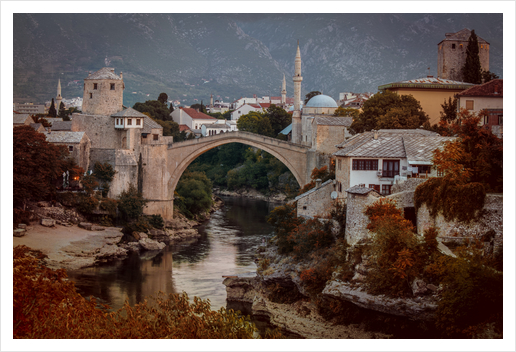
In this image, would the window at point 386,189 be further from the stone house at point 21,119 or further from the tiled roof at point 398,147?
the stone house at point 21,119

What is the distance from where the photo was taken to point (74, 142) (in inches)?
1139

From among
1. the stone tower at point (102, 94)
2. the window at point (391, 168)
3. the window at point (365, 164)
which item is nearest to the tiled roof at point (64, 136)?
the stone tower at point (102, 94)

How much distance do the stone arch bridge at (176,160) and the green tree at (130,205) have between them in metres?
1.46

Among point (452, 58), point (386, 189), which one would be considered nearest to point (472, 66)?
point (452, 58)

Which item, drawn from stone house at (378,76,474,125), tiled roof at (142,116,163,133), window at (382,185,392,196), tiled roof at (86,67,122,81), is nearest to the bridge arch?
tiled roof at (142,116,163,133)

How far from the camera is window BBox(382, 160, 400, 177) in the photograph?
61.3 ft

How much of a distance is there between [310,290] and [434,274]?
13.8 feet

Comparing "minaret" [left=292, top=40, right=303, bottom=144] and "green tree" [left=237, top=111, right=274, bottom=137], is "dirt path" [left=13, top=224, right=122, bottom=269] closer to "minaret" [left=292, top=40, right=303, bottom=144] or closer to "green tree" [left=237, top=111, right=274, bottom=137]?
"minaret" [left=292, top=40, right=303, bottom=144]

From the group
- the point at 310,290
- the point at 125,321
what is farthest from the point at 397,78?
the point at 125,321

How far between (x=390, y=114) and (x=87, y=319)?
1560cm

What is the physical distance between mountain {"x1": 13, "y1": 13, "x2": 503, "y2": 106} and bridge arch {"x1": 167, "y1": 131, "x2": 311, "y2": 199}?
4.05m

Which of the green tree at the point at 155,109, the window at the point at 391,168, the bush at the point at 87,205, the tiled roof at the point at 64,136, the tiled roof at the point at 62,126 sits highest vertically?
the green tree at the point at 155,109

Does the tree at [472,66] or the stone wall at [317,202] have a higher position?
the tree at [472,66]

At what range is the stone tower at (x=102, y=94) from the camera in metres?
31.0
